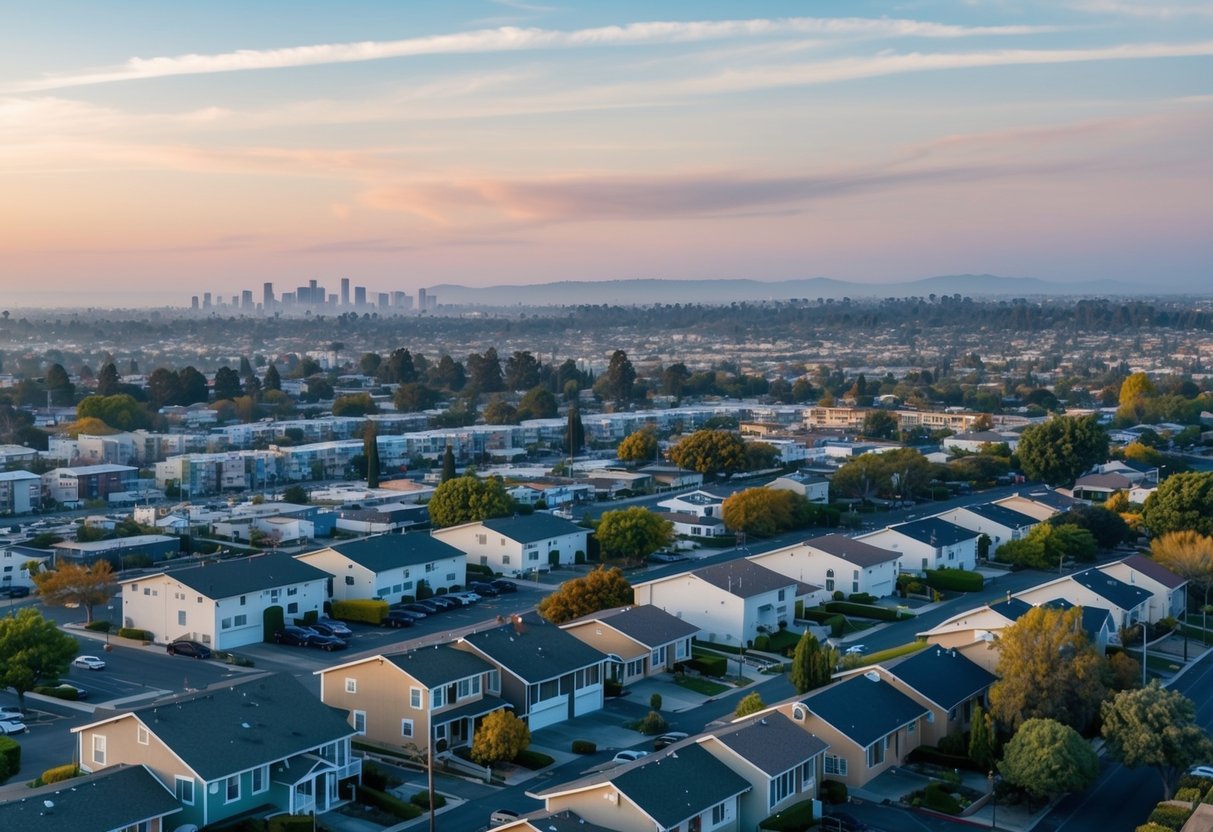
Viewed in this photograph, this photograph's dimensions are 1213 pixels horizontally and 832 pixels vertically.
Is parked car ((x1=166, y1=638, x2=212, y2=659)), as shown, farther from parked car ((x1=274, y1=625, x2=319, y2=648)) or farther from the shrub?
the shrub

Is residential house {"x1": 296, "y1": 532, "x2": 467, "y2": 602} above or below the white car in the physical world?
above

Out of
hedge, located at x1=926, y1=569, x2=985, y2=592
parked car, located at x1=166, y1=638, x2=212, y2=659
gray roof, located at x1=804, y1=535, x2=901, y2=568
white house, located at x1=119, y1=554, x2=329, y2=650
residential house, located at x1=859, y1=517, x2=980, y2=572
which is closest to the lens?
parked car, located at x1=166, y1=638, x2=212, y2=659

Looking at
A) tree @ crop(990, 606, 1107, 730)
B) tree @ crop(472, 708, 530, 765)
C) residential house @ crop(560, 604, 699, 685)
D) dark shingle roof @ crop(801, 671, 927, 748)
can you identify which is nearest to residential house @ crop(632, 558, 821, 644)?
residential house @ crop(560, 604, 699, 685)

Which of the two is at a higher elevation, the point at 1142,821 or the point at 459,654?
the point at 459,654

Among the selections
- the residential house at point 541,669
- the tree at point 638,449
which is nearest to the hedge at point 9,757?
the residential house at point 541,669

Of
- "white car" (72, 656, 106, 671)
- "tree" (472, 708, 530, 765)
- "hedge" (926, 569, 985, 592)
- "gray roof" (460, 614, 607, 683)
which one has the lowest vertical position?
"hedge" (926, 569, 985, 592)

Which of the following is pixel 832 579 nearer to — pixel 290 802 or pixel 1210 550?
pixel 1210 550

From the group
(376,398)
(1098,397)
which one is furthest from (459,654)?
(1098,397)
